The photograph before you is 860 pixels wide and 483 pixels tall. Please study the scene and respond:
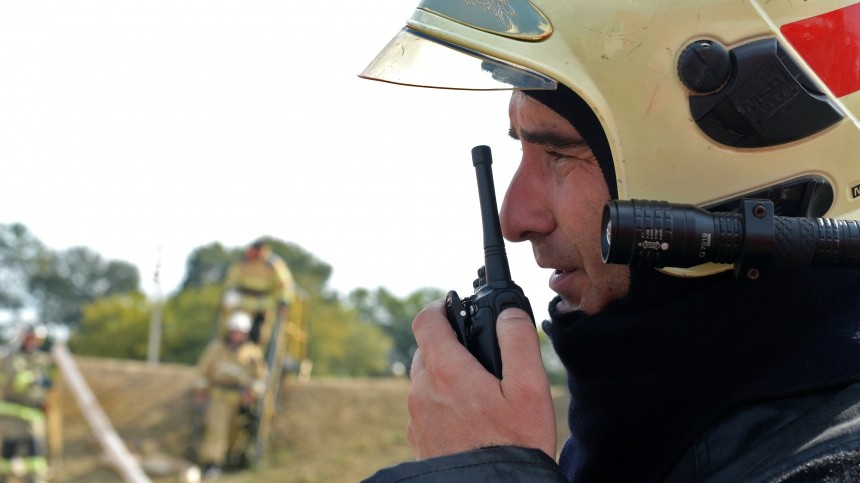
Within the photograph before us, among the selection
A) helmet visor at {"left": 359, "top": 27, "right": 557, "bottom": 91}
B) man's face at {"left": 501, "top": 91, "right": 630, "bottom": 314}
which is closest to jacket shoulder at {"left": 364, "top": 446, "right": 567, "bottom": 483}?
man's face at {"left": 501, "top": 91, "right": 630, "bottom": 314}

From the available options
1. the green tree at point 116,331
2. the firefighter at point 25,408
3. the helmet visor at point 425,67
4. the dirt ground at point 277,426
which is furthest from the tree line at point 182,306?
the helmet visor at point 425,67

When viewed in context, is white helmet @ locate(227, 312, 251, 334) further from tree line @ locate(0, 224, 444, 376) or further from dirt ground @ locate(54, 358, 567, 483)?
tree line @ locate(0, 224, 444, 376)

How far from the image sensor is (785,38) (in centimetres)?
167

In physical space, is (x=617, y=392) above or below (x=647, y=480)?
above

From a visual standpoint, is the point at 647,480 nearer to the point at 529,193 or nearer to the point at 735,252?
the point at 735,252

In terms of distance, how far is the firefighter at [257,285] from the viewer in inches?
680

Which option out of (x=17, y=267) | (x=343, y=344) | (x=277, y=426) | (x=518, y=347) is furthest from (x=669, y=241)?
(x=17, y=267)

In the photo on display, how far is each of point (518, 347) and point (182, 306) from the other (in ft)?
125

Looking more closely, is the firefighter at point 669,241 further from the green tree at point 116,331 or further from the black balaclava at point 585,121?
the green tree at point 116,331

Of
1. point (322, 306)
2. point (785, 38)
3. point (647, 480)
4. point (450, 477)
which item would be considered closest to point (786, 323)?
point (647, 480)

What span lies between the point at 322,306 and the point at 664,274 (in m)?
41.3

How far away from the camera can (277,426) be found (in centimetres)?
2011

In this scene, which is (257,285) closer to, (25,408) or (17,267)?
(25,408)

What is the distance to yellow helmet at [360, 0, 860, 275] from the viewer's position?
1644 mm
